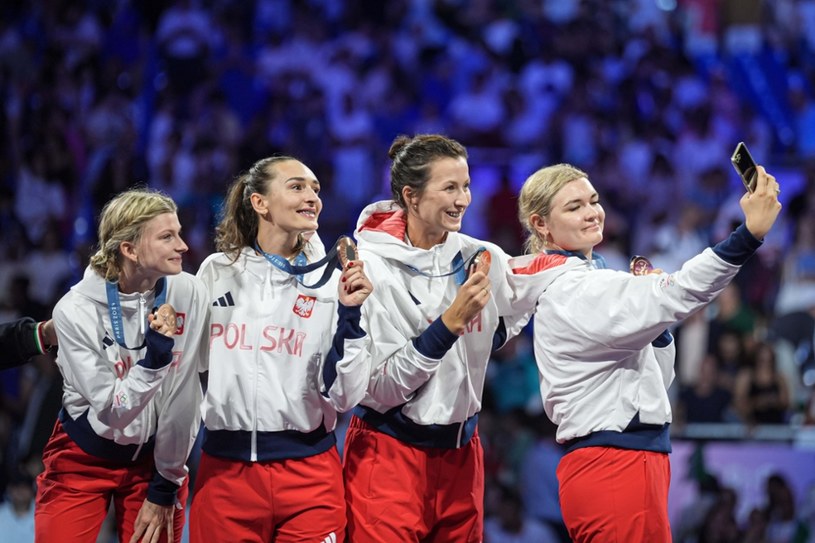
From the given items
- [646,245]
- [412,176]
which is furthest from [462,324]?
[646,245]

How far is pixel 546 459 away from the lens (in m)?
8.44

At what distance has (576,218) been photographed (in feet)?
13.7

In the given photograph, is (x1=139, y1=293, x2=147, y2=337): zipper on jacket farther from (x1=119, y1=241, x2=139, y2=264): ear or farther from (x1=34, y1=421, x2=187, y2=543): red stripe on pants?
(x1=34, y1=421, x2=187, y2=543): red stripe on pants

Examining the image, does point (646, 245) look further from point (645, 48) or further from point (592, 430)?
point (592, 430)

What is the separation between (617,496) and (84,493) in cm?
206

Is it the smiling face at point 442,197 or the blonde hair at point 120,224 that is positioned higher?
the smiling face at point 442,197

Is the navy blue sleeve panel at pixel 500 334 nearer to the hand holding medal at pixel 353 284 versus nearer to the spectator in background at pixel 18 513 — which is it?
the hand holding medal at pixel 353 284

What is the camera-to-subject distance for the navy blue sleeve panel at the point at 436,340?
392cm

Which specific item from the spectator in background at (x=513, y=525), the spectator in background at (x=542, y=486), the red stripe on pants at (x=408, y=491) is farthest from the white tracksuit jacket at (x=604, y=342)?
the spectator in background at (x=542, y=486)

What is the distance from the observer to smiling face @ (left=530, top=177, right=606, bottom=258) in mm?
4176

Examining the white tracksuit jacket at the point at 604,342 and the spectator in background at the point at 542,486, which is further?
the spectator in background at the point at 542,486

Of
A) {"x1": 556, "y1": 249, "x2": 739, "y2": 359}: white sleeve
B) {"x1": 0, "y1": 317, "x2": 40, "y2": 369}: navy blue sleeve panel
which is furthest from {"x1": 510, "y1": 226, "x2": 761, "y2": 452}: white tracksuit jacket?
{"x1": 0, "y1": 317, "x2": 40, "y2": 369}: navy blue sleeve panel

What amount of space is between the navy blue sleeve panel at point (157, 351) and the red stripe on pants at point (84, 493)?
0.63 metres

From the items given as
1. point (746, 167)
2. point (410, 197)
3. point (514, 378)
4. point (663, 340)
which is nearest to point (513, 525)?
point (514, 378)
